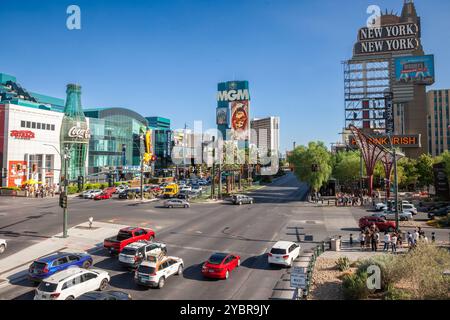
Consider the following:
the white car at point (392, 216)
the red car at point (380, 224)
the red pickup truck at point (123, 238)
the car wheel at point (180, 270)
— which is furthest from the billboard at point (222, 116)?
the car wheel at point (180, 270)

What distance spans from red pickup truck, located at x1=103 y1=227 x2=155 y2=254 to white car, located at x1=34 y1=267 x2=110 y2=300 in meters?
6.33

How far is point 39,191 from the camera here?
61.6m

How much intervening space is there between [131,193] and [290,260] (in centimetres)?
4120

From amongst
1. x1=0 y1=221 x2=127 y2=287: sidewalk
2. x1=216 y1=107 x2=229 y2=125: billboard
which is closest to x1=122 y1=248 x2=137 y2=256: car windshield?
x1=0 y1=221 x2=127 y2=287: sidewalk

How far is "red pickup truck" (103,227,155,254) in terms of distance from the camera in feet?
77.0

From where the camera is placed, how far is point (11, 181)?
2574 inches

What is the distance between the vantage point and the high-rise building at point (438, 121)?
5615 inches

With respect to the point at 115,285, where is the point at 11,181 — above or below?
above

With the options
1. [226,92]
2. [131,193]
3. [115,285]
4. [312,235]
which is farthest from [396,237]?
[226,92]

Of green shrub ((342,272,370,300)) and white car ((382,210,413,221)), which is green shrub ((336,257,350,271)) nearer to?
green shrub ((342,272,370,300))

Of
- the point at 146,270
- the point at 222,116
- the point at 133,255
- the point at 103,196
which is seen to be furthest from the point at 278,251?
the point at 222,116

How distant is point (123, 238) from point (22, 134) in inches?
2132

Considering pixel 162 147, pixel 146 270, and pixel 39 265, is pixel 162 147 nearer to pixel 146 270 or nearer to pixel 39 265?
pixel 39 265

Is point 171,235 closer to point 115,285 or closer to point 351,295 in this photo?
point 115,285
